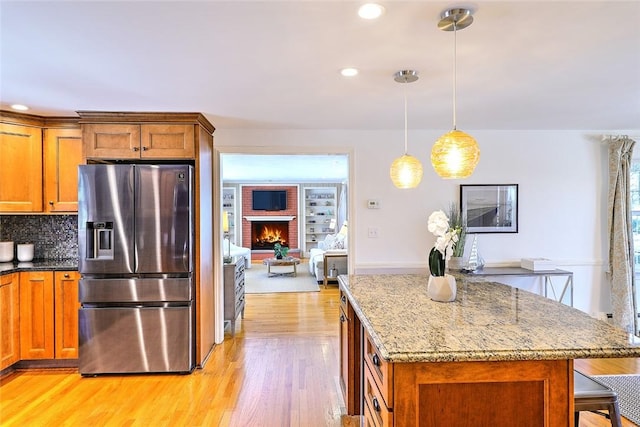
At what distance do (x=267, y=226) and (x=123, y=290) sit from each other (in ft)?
23.6

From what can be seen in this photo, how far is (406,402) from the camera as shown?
130 centimetres

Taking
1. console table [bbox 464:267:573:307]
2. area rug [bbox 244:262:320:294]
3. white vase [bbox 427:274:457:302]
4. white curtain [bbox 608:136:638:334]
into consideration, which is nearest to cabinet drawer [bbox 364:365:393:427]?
white vase [bbox 427:274:457:302]

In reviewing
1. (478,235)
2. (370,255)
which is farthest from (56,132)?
(478,235)

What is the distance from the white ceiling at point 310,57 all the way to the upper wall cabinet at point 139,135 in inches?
5.2

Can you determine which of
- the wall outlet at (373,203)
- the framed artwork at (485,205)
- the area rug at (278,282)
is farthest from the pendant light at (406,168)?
the area rug at (278,282)

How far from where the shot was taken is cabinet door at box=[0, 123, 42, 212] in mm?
3086

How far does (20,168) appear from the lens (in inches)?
125

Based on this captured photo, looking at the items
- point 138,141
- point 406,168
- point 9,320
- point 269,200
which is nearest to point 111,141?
point 138,141

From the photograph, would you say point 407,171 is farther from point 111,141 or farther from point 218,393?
point 111,141

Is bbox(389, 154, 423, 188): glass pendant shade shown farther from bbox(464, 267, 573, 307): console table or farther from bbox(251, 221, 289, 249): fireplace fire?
bbox(251, 221, 289, 249): fireplace fire

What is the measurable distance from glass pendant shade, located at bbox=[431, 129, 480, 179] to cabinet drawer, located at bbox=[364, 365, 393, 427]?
1.01 meters

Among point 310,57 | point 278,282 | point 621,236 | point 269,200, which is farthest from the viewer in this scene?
point 269,200

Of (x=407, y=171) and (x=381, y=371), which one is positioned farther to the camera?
(x=407, y=171)

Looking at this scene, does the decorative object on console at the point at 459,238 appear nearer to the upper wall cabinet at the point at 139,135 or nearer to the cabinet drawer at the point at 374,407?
the cabinet drawer at the point at 374,407
